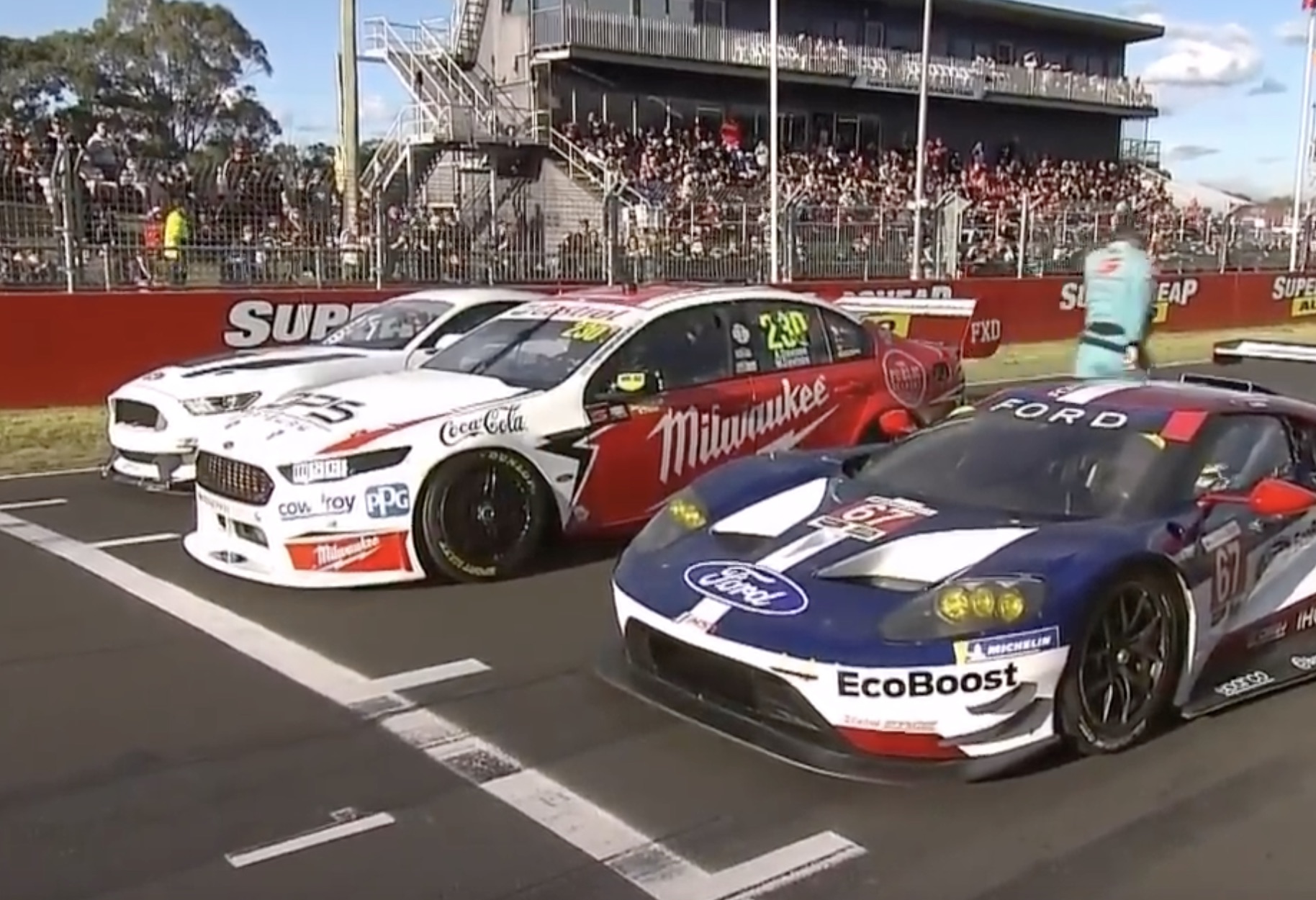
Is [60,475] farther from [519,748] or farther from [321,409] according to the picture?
[519,748]

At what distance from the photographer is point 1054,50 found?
156ft

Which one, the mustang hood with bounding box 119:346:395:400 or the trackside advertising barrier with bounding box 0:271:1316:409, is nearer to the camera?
the mustang hood with bounding box 119:346:395:400

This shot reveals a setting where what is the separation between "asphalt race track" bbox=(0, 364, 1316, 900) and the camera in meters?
3.75

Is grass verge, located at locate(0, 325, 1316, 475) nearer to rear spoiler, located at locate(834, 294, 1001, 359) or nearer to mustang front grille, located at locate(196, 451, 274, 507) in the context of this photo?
rear spoiler, located at locate(834, 294, 1001, 359)

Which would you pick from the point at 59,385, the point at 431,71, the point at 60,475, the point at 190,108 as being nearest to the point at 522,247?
the point at 59,385

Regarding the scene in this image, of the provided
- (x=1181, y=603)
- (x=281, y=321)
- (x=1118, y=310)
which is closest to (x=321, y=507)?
(x=1181, y=603)

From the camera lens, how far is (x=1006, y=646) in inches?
164

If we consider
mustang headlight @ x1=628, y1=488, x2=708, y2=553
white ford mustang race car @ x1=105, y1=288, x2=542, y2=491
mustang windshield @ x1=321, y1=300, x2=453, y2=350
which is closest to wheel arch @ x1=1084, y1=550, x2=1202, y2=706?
mustang headlight @ x1=628, y1=488, x2=708, y2=553

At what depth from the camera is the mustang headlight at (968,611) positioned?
13.7 feet

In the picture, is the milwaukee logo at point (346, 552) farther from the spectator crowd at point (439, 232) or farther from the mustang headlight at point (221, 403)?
the spectator crowd at point (439, 232)

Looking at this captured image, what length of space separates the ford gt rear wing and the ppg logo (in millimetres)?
4035

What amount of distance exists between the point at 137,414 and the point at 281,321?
5.25 metres

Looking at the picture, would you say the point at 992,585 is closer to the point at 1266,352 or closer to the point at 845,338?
the point at 1266,352

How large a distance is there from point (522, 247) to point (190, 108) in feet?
162
